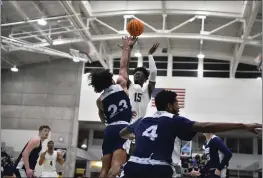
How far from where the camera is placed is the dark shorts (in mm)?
3643

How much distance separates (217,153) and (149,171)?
15.7ft

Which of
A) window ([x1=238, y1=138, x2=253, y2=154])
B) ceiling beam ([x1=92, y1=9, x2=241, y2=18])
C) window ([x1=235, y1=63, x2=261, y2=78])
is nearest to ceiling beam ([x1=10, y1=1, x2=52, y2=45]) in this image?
ceiling beam ([x1=92, y1=9, x2=241, y2=18])

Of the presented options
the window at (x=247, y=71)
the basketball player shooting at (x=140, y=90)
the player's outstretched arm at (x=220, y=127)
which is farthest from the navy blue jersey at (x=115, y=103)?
the window at (x=247, y=71)

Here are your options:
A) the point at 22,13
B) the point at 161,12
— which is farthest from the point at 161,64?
the point at 22,13

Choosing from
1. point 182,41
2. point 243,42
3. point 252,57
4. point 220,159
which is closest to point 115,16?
point 182,41

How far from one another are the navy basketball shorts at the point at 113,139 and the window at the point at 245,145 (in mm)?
23475

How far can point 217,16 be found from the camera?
1959 centimetres

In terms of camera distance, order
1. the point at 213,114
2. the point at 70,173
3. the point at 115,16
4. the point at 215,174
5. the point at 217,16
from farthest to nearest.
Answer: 1. the point at 70,173
2. the point at 213,114
3. the point at 115,16
4. the point at 217,16
5. the point at 215,174

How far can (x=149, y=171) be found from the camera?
12.0 feet

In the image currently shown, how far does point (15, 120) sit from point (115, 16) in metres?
10.2

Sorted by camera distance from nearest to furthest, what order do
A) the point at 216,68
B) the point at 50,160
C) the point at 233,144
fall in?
the point at 50,160, the point at 216,68, the point at 233,144

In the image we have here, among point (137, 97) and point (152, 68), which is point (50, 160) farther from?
point (152, 68)

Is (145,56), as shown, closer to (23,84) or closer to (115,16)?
(115,16)

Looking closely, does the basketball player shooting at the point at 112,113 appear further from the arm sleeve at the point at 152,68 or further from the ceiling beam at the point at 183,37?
the ceiling beam at the point at 183,37
